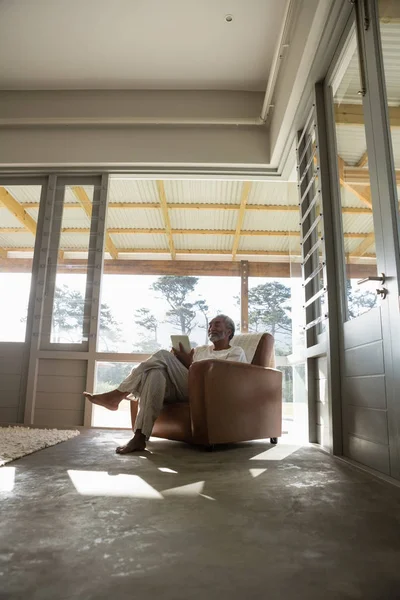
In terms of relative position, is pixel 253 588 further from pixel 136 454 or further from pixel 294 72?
pixel 294 72

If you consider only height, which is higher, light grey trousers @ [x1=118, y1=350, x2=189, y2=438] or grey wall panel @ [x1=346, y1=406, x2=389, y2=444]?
light grey trousers @ [x1=118, y1=350, x2=189, y2=438]

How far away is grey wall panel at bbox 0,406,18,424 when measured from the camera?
4016mm

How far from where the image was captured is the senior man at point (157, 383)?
8.13 ft

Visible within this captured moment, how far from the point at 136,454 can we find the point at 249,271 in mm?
6893

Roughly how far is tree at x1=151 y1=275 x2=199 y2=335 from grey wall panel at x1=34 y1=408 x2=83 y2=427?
446 centimetres

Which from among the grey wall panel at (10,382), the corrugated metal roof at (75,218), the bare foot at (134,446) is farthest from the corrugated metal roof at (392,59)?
the grey wall panel at (10,382)

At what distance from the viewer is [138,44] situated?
373cm

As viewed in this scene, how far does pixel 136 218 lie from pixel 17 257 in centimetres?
295

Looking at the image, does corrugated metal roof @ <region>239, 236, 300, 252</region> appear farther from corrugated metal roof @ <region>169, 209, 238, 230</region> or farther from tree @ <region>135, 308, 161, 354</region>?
tree @ <region>135, 308, 161, 354</region>

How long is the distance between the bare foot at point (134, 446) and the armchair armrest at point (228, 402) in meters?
0.31

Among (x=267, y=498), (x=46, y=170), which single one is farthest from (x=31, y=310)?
(x=267, y=498)

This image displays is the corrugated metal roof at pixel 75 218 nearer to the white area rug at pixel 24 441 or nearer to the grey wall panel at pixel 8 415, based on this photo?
the grey wall panel at pixel 8 415

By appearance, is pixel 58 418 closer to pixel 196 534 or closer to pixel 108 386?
pixel 108 386

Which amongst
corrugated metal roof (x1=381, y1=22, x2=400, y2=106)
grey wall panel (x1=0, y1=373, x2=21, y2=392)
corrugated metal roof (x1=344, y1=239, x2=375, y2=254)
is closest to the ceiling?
corrugated metal roof (x1=381, y1=22, x2=400, y2=106)
